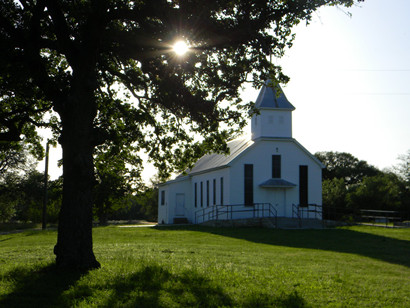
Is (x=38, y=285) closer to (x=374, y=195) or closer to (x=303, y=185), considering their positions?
(x=303, y=185)

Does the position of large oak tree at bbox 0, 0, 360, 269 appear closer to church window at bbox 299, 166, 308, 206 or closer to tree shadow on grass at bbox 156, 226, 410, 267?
tree shadow on grass at bbox 156, 226, 410, 267

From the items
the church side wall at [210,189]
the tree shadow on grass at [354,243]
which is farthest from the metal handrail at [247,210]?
the tree shadow on grass at [354,243]

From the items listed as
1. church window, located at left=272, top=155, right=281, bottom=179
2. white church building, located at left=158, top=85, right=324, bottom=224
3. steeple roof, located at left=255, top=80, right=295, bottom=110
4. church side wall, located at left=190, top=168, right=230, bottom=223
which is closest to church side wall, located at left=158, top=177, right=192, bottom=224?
church side wall, located at left=190, top=168, right=230, bottom=223

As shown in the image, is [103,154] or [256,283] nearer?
[256,283]

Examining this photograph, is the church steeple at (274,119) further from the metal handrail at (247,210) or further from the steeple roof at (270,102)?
the metal handrail at (247,210)

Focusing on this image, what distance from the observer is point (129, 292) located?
329 inches

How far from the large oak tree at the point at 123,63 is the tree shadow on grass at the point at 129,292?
1.24 m

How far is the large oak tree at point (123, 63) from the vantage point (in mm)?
10945

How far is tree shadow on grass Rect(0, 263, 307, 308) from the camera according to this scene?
7.68 m

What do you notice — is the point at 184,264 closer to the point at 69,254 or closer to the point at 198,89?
the point at 69,254

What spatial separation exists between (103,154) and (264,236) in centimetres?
1057

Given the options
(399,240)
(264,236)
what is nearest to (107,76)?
(264,236)

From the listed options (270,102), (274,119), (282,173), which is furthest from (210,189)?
(270,102)

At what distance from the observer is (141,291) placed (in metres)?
8.42
